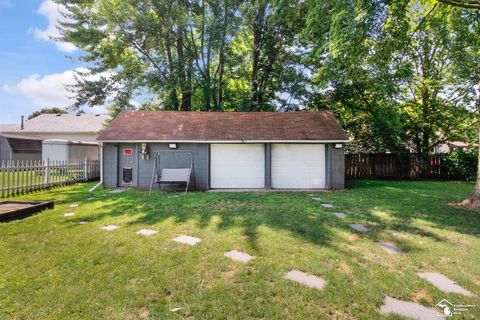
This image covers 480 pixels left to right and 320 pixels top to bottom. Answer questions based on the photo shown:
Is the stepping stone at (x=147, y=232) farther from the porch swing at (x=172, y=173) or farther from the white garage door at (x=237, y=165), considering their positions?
the white garage door at (x=237, y=165)

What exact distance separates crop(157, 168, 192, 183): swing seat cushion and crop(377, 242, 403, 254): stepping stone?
6.67 meters

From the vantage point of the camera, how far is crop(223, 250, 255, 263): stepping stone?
3.32m

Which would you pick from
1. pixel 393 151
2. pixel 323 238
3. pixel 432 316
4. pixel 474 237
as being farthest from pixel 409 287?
pixel 393 151

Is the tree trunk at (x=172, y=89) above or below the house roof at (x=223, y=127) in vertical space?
above

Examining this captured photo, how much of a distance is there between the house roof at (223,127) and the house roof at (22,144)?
11650 mm

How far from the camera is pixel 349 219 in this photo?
212 inches

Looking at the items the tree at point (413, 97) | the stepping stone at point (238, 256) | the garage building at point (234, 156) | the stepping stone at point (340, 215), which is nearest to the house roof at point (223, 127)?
the garage building at point (234, 156)

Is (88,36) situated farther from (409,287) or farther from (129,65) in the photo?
(409,287)

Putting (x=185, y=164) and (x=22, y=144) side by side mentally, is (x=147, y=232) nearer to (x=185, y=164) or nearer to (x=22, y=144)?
(x=185, y=164)

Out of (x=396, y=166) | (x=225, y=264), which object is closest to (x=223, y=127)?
(x=225, y=264)

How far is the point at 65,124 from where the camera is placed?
85.1 feet

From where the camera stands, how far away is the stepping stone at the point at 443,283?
2.62 metres

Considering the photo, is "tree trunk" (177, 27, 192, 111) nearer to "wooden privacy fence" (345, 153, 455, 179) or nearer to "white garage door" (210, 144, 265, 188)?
"white garage door" (210, 144, 265, 188)

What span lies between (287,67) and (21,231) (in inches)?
580
